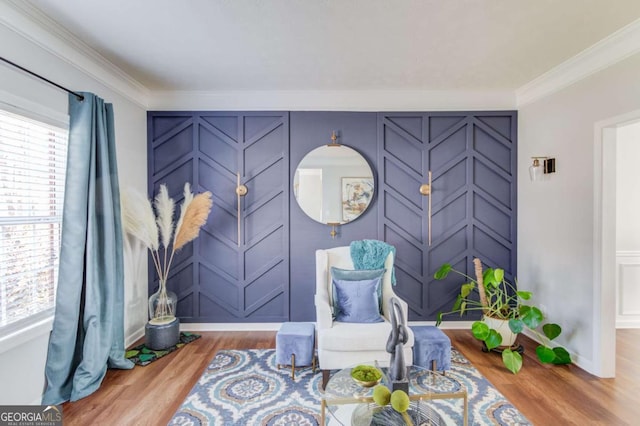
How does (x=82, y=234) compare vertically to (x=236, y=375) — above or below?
above

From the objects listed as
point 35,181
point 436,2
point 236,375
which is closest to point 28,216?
point 35,181

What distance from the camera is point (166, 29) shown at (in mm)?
2244

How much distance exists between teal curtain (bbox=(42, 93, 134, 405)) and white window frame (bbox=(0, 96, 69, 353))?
0.08 m

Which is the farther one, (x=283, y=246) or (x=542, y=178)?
(x=283, y=246)

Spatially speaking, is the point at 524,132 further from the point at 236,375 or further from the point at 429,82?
the point at 236,375

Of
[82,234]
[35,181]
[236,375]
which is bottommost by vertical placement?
[236,375]

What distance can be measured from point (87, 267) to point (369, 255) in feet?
7.53

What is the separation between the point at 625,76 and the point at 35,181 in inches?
170

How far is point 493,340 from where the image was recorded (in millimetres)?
2766

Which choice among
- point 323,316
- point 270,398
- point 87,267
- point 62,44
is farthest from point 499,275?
point 62,44

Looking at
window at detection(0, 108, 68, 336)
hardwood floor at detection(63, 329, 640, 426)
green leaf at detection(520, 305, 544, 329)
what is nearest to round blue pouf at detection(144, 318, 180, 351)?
hardwood floor at detection(63, 329, 640, 426)

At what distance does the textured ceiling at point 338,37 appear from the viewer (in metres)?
1.99

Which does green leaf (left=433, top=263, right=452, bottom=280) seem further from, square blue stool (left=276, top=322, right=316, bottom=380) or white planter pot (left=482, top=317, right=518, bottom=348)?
square blue stool (left=276, top=322, right=316, bottom=380)

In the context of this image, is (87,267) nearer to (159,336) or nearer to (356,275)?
(159,336)
